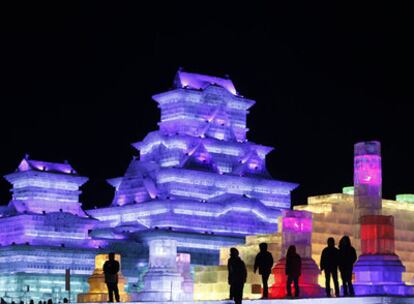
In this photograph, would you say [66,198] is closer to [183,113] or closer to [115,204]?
[115,204]

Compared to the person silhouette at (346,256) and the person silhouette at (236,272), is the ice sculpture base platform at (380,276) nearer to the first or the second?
the person silhouette at (346,256)

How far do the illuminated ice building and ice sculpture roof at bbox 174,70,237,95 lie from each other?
9 cm

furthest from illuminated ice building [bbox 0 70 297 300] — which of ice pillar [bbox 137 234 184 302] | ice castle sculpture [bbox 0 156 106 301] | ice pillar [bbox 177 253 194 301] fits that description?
ice pillar [bbox 177 253 194 301]

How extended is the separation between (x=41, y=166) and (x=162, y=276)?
3257cm

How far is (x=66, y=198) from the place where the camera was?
104 m

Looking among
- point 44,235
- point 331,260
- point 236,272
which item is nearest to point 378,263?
point 331,260

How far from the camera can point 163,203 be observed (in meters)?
97.0

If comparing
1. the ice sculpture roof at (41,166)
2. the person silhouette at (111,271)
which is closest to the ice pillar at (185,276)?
the ice sculpture roof at (41,166)

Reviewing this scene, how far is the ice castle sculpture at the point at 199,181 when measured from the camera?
97438 millimetres

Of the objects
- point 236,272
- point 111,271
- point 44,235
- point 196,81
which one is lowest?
point 236,272

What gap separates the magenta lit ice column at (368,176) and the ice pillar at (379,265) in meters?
15.1

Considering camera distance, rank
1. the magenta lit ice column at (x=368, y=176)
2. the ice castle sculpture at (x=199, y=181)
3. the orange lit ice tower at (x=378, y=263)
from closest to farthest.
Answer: the orange lit ice tower at (x=378, y=263)
the magenta lit ice column at (x=368, y=176)
the ice castle sculpture at (x=199, y=181)

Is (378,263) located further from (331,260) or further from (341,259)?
(341,259)

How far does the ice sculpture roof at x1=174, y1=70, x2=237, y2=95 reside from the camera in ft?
337
